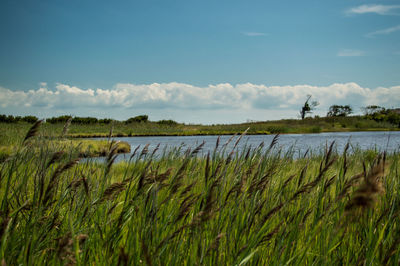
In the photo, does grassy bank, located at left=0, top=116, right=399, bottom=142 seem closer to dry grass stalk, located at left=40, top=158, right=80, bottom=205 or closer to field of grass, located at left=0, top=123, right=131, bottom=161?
field of grass, located at left=0, top=123, right=131, bottom=161

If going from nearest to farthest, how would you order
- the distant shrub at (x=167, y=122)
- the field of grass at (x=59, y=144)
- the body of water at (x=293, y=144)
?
the field of grass at (x=59, y=144) → the body of water at (x=293, y=144) → the distant shrub at (x=167, y=122)

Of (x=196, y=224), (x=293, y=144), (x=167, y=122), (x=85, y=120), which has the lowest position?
(x=196, y=224)

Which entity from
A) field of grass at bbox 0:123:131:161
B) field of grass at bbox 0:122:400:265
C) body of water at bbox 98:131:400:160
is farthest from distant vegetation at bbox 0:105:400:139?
field of grass at bbox 0:122:400:265

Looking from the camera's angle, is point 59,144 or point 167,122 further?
point 167,122

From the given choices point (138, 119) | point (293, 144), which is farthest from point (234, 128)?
point (293, 144)

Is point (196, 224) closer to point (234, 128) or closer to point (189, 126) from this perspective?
point (234, 128)

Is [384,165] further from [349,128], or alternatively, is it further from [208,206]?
[349,128]

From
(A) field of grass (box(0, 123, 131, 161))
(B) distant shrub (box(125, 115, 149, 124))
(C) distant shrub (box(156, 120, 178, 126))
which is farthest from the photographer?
(C) distant shrub (box(156, 120, 178, 126))

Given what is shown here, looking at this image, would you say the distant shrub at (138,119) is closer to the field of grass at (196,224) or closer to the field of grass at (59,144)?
the field of grass at (59,144)

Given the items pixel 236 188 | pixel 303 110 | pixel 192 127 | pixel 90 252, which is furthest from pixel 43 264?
pixel 303 110

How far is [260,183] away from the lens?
1454 mm

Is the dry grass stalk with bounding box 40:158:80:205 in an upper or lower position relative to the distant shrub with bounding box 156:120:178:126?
lower

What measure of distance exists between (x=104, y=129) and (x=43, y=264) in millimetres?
30208

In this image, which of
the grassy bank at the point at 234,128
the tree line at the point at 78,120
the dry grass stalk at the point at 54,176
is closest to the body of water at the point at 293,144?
the dry grass stalk at the point at 54,176
